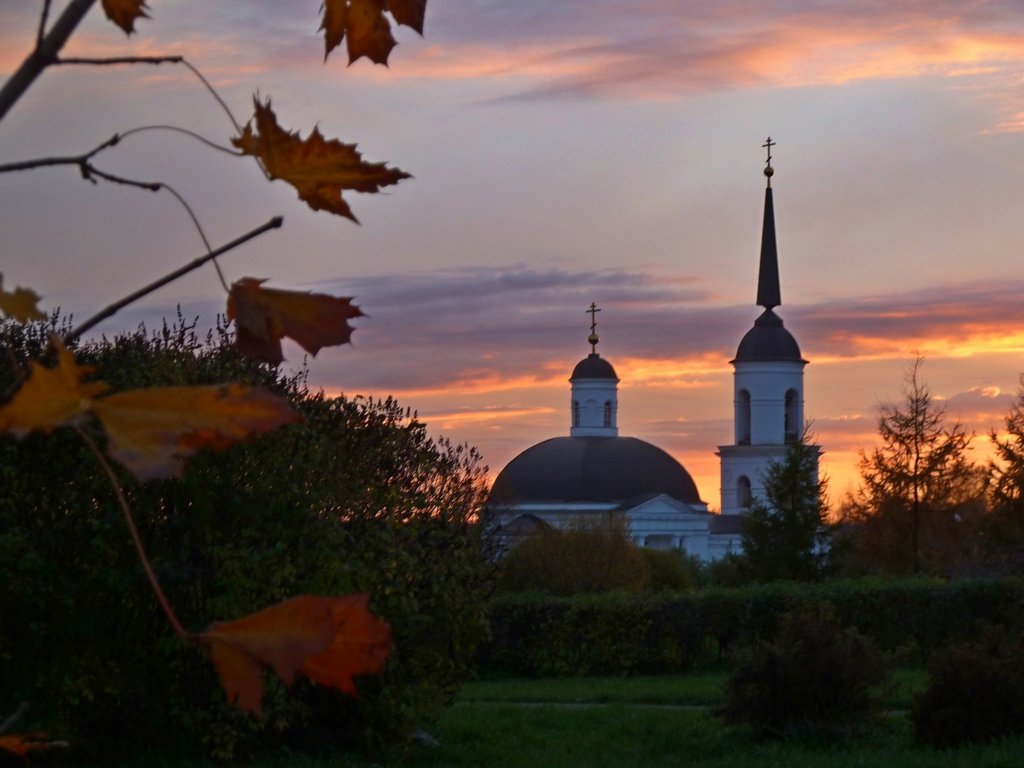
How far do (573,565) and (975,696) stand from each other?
24146 mm

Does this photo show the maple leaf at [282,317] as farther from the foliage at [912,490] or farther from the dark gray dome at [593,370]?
the dark gray dome at [593,370]

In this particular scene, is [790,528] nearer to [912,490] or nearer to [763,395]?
[912,490]

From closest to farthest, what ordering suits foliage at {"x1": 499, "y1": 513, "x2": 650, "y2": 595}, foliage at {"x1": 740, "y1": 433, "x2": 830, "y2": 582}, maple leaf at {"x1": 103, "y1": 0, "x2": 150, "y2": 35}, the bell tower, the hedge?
1. maple leaf at {"x1": 103, "y1": 0, "x2": 150, "y2": 35}
2. the hedge
3. foliage at {"x1": 499, "y1": 513, "x2": 650, "y2": 595}
4. foliage at {"x1": 740, "y1": 433, "x2": 830, "y2": 582}
5. the bell tower

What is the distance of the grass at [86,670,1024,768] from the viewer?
1149cm

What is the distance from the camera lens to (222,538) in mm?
12180

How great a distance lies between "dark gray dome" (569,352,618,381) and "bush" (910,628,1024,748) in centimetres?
8064

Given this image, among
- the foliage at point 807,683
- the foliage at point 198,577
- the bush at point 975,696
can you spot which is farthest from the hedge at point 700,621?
the foliage at point 198,577

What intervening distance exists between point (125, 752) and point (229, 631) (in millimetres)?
11545

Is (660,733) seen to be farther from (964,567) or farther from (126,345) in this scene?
(964,567)

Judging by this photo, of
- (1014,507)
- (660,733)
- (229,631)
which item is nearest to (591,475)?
(1014,507)

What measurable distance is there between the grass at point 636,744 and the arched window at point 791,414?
71169mm

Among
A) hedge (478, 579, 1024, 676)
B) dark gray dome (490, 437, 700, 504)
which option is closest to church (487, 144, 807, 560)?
dark gray dome (490, 437, 700, 504)

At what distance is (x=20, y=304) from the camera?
1.36 m

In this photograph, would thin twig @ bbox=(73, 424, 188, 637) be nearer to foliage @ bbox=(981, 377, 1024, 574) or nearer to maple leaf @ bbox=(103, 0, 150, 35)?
maple leaf @ bbox=(103, 0, 150, 35)
